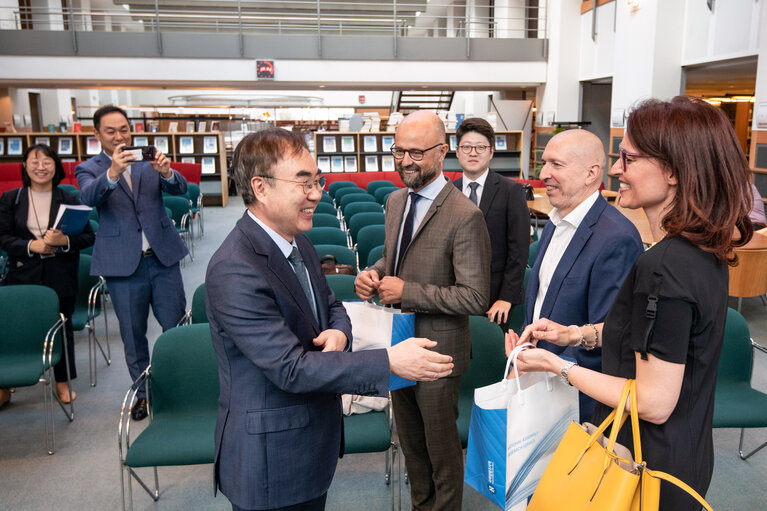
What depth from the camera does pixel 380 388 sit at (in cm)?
155

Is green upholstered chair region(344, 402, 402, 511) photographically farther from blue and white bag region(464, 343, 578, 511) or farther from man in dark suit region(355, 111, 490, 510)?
blue and white bag region(464, 343, 578, 511)

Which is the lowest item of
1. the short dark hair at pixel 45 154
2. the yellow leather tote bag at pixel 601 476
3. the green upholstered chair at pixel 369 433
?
the green upholstered chair at pixel 369 433

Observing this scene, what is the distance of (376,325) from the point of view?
204 centimetres

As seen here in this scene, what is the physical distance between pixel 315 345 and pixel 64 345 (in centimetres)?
276

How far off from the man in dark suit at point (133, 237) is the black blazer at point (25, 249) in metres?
0.58

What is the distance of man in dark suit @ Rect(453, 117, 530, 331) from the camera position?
327 cm

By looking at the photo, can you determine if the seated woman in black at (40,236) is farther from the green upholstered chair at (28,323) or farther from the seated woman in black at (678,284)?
the seated woman in black at (678,284)

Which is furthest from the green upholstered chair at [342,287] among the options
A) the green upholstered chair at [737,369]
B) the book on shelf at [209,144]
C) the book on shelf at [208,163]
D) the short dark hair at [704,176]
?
the book on shelf at [209,144]

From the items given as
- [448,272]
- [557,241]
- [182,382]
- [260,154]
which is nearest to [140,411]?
[182,382]

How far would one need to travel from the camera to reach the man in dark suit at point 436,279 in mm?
2176

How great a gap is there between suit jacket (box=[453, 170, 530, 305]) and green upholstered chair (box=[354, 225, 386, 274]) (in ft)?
6.74

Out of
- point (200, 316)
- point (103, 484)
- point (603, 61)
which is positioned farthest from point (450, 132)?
point (103, 484)

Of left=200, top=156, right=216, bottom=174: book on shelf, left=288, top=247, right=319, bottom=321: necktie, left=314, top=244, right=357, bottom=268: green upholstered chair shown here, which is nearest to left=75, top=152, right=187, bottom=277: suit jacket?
left=314, top=244, right=357, bottom=268: green upholstered chair

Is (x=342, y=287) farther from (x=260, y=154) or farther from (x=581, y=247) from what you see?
(x=260, y=154)
